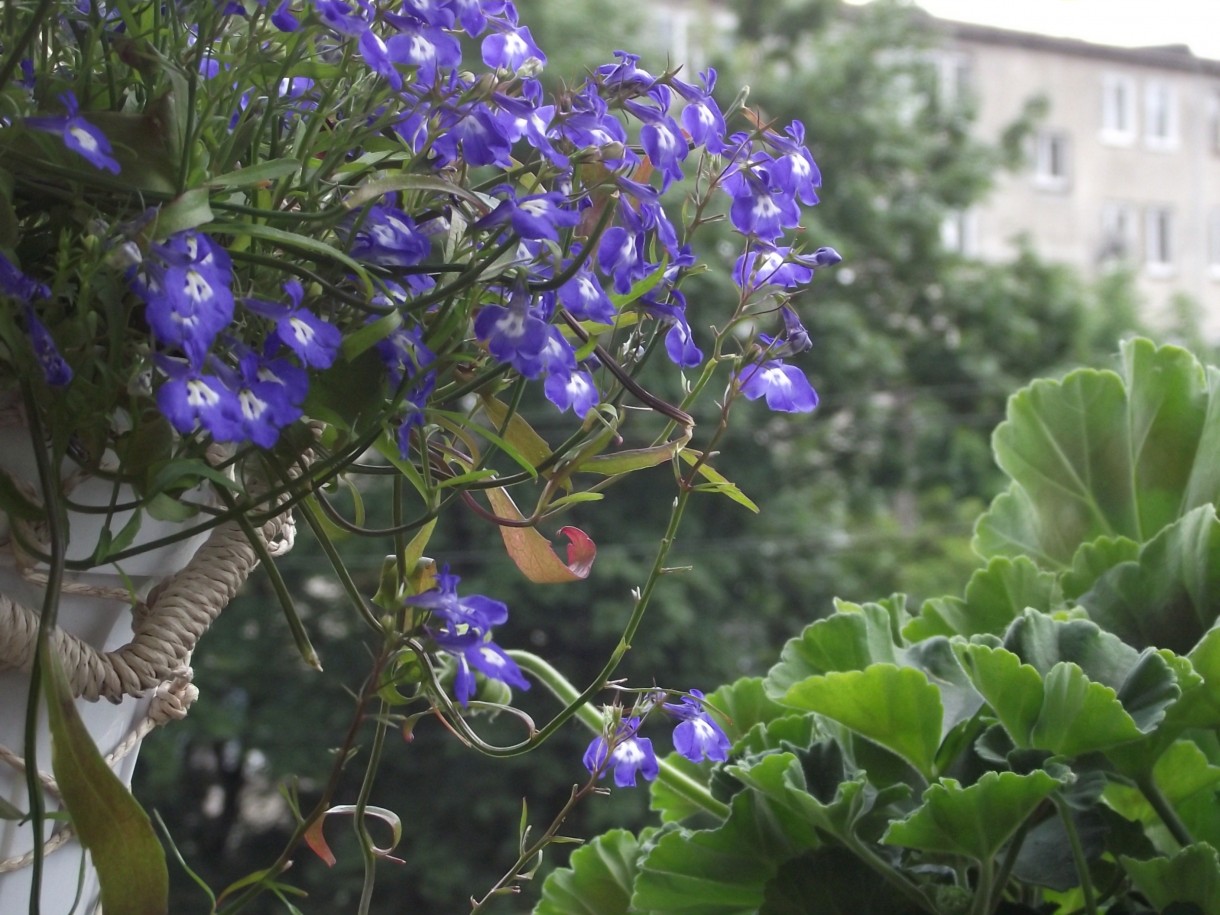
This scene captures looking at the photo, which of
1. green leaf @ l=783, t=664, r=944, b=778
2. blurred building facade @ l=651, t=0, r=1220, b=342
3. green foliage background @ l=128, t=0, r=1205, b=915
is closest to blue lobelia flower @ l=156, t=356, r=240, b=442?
green leaf @ l=783, t=664, r=944, b=778

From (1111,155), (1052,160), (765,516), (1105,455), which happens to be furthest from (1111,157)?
(1105,455)

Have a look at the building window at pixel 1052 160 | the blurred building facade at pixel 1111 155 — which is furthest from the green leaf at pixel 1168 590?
the building window at pixel 1052 160

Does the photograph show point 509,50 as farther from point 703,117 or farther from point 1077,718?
point 1077,718

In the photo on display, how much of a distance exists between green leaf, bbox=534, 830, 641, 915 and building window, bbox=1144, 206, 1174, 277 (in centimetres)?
1251

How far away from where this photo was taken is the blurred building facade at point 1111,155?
1137 centimetres

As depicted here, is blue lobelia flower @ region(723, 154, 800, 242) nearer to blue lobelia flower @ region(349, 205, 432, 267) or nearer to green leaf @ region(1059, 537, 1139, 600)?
blue lobelia flower @ region(349, 205, 432, 267)

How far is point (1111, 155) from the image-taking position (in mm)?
11883

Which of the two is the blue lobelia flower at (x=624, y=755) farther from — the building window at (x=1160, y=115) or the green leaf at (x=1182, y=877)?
the building window at (x=1160, y=115)

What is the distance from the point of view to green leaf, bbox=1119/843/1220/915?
1.47 feet

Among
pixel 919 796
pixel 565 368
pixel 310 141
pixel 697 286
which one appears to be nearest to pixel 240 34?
pixel 310 141

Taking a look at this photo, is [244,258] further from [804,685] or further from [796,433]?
[796,433]

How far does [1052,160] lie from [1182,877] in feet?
40.4

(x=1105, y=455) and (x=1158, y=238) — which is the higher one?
(x=1105, y=455)

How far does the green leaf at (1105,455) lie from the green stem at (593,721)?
20cm
